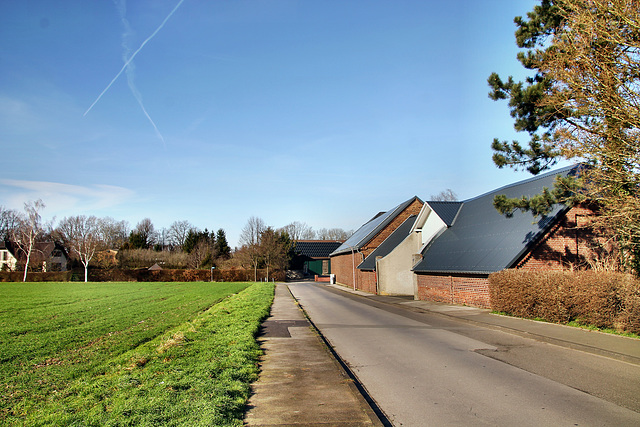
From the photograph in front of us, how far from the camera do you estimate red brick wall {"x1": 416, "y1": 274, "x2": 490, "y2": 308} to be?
17.7 m

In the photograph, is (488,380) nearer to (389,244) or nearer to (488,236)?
(488,236)

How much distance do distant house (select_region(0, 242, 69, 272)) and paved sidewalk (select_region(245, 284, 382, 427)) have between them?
213 feet

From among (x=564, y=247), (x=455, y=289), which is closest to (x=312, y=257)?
(x=455, y=289)

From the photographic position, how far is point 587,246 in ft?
51.6

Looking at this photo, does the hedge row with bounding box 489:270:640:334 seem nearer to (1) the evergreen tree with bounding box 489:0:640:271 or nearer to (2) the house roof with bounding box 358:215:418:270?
(1) the evergreen tree with bounding box 489:0:640:271

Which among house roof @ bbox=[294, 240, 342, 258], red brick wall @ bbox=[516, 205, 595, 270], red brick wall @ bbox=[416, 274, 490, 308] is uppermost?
house roof @ bbox=[294, 240, 342, 258]

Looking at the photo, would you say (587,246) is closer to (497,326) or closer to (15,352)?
(497,326)

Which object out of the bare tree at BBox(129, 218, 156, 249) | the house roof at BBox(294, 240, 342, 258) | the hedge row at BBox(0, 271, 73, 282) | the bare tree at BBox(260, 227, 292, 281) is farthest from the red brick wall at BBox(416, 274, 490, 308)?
the bare tree at BBox(129, 218, 156, 249)

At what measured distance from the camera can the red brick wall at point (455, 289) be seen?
58.1 feet

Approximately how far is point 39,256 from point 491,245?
7300 cm

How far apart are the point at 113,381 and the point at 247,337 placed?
13.6ft

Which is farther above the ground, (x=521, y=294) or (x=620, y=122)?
(x=620, y=122)

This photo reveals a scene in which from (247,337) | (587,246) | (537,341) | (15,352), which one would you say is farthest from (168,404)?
(587,246)

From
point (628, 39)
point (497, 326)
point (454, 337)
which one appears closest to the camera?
point (628, 39)
